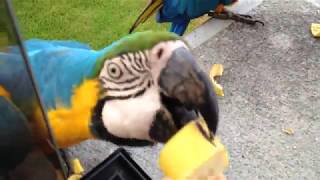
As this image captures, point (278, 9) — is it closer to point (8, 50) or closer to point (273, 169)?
point (273, 169)

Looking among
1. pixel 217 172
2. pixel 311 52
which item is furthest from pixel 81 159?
pixel 311 52

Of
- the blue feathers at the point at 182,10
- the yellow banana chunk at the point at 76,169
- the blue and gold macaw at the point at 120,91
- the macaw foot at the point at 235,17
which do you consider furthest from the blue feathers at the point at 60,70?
the macaw foot at the point at 235,17

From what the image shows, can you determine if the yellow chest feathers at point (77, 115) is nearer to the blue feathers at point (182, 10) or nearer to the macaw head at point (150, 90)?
the macaw head at point (150, 90)

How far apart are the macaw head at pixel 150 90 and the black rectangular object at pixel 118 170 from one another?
0.59 feet

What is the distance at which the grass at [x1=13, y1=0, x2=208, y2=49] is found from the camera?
1.68 m

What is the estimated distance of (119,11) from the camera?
5.80 feet

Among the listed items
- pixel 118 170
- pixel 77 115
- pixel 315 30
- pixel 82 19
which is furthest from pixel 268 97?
pixel 82 19

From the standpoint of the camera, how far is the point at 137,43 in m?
0.71

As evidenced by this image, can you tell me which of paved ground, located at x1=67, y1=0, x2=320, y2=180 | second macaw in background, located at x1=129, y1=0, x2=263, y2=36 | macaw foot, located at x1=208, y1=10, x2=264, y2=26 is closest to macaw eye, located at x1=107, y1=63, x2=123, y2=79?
paved ground, located at x1=67, y1=0, x2=320, y2=180

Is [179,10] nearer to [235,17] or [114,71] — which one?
[235,17]

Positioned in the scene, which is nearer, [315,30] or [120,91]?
[120,91]

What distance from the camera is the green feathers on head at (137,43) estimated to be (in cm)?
70

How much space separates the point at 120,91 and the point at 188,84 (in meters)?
0.11

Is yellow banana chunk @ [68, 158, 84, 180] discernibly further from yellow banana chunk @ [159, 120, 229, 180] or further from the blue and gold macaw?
yellow banana chunk @ [159, 120, 229, 180]
